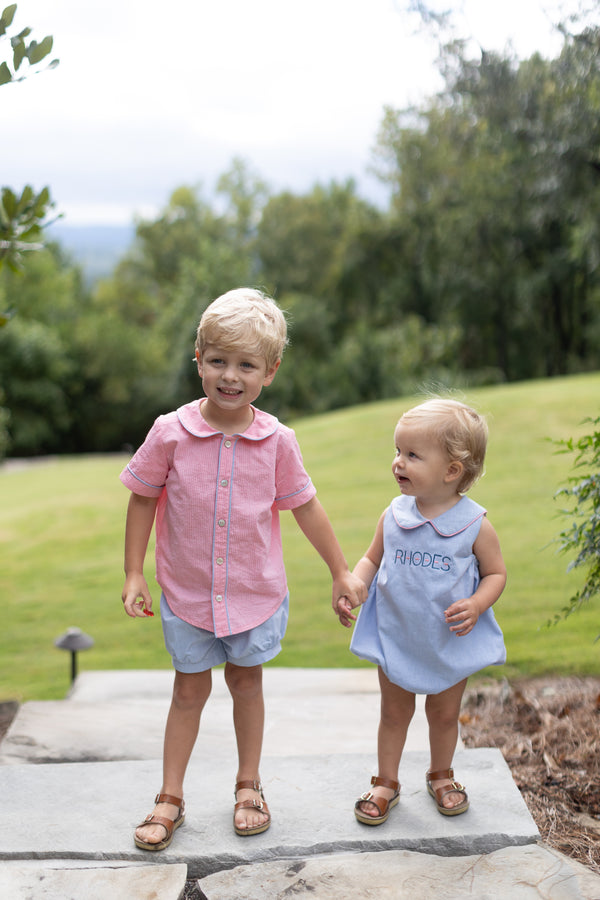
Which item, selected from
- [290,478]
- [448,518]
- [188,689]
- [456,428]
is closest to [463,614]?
[448,518]

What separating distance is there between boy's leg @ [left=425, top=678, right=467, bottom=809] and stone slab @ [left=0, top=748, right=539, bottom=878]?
0.21 ft

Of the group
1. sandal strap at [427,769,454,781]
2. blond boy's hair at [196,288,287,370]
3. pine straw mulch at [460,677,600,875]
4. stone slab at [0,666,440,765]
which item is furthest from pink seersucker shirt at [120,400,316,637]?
pine straw mulch at [460,677,600,875]

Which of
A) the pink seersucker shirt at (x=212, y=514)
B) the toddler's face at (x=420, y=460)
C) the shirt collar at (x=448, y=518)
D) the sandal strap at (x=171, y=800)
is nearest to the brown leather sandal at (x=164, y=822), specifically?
the sandal strap at (x=171, y=800)

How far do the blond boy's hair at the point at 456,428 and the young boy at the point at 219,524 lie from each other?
0.39 metres

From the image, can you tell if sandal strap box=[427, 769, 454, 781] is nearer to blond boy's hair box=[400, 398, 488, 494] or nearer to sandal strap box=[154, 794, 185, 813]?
sandal strap box=[154, 794, 185, 813]

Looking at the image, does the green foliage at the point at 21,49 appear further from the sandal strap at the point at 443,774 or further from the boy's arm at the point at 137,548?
the sandal strap at the point at 443,774

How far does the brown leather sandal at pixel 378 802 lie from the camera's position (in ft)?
7.47

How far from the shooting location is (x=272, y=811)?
2.36 meters

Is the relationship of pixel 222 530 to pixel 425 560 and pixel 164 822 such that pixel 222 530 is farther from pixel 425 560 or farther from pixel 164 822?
pixel 164 822

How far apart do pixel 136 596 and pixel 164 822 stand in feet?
1.95

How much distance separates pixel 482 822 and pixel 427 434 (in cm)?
106

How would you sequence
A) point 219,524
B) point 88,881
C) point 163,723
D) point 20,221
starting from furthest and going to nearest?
point 163,723
point 20,221
point 219,524
point 88,881

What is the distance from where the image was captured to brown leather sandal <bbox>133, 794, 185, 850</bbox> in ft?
7.09

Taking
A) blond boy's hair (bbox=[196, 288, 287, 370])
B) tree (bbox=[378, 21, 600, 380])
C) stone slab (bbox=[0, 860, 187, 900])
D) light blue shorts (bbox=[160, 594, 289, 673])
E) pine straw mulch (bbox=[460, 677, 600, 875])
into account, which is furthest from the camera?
tree (bbox=[378, 21, 600, 380])
